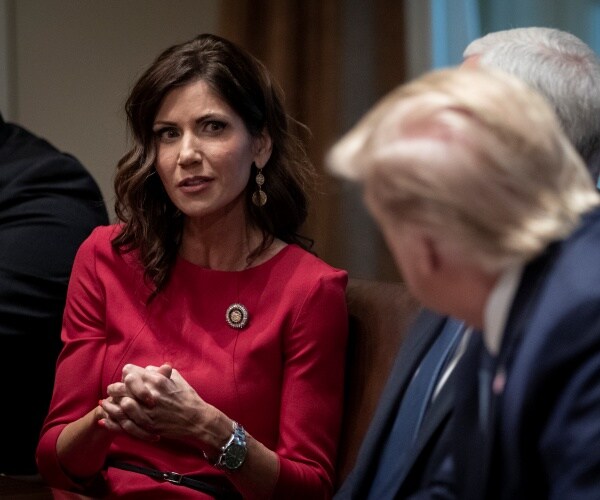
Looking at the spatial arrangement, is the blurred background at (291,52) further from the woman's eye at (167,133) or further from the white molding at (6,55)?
the woman's eye at (167,133)

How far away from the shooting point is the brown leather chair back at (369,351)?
213 cm

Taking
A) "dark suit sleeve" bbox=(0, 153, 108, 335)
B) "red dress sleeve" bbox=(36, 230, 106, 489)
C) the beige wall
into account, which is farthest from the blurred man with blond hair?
the beige wall

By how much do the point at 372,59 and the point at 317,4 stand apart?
247mm

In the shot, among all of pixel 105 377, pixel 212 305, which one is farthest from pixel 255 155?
pixel 105 377

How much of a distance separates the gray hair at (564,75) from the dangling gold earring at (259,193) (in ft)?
2.09

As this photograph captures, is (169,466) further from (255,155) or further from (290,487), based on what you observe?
(255,155)

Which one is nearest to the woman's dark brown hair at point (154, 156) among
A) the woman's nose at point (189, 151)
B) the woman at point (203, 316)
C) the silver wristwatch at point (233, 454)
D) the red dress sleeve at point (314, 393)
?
the woman at point (203, 316)

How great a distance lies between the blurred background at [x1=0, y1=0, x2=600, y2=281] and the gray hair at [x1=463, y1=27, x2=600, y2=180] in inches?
43.5

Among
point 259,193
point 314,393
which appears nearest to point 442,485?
point 314,393

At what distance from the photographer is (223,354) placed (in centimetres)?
213

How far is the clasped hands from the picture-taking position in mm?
1920

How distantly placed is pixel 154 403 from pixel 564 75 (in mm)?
952

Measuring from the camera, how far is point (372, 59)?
3.28 meters

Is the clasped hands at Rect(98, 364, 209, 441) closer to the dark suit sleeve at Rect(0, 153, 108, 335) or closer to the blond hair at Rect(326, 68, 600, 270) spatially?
the dark suit sleeve at Rect(0, 153, 108, 335)
